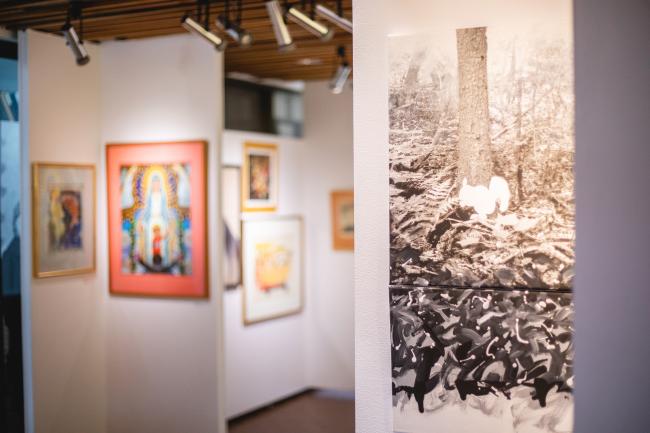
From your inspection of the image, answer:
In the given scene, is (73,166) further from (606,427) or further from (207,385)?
(606,427)

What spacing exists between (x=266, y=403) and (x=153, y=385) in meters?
2.15

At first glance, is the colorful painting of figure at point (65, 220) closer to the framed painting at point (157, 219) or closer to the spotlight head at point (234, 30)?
the framed painting at point (157, 219)

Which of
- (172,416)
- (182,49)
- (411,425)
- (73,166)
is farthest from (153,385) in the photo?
(411,425)

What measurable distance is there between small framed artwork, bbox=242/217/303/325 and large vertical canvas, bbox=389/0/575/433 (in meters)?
4.75

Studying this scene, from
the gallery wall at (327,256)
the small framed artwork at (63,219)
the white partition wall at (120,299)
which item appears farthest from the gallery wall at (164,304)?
the gallery wall at (327,256)

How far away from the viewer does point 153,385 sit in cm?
566

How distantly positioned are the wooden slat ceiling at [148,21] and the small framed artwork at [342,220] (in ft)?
5.85

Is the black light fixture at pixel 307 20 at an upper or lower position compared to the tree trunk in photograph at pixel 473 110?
upper

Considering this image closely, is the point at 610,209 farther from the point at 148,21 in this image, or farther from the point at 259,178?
the point at 259,178

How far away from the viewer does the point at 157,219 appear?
18.5 feet

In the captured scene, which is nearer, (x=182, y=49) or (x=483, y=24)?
(x=483, y=24)

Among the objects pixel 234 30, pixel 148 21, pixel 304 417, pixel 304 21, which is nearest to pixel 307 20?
pixel 304 21

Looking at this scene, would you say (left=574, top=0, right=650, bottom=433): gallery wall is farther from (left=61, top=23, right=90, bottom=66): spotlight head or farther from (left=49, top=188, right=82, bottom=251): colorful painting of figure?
(left=49, top=188, right=82, bottom=251): colorful painting of figure

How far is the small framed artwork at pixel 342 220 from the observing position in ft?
26.1
